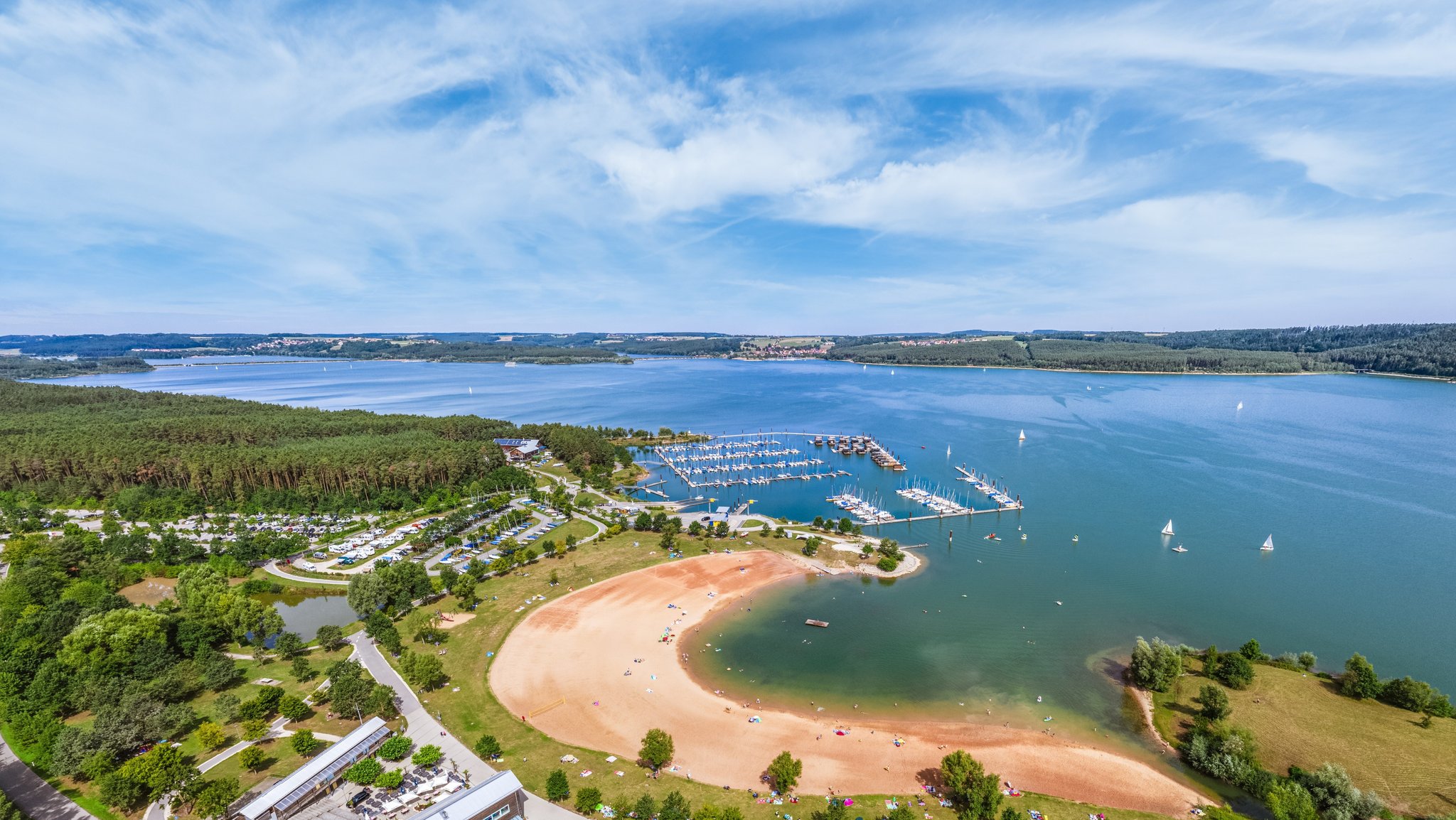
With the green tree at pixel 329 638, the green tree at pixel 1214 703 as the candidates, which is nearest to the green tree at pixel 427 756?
the green tree at pixel 329 638

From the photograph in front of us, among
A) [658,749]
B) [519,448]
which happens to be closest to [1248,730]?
[658,749]

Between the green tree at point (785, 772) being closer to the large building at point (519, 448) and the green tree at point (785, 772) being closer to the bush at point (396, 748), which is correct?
the bush at point (396, 748)

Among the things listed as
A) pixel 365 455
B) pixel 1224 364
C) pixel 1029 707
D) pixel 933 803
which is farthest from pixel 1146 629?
pixel 1224 364

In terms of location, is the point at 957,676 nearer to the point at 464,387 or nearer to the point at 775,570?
the point at 775,570

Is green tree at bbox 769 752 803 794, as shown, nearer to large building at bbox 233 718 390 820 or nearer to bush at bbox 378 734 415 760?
large building at bbox 233 718 390 820

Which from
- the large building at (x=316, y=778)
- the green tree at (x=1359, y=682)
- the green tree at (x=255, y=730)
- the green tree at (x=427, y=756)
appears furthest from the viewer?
the green tree at (x=1359, y=682)

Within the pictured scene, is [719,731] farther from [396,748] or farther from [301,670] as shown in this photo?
[301,670]

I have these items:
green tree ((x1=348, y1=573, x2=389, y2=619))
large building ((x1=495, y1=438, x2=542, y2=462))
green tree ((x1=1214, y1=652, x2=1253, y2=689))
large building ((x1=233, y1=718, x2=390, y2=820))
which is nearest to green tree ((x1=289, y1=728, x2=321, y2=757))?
large building ((x1=233, y1=718, x2=390, y2=820))

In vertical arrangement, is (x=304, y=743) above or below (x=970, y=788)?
above
